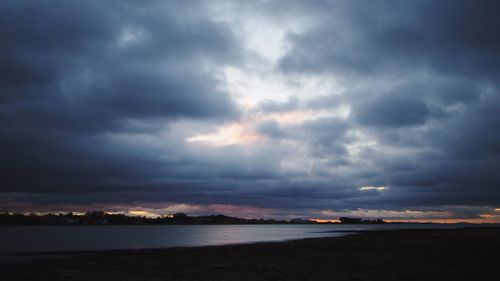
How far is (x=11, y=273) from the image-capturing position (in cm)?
3353

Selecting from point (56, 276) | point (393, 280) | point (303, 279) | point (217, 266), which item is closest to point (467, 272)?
point (393, 280)

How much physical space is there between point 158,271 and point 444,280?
68.7 ft

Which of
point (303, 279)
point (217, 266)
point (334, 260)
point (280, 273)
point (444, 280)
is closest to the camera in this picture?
point (444, 280)

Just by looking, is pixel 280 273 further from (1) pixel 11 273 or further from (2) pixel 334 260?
(1) pixel 11 273

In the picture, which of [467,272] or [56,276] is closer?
[467,272]

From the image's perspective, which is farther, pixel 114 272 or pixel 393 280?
pixel 114 272

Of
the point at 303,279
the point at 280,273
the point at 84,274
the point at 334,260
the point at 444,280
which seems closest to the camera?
the point at 444,280

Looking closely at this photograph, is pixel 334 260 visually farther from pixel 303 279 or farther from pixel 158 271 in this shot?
pixel 158 271

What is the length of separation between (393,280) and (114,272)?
69.8 ft

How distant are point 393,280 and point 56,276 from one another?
24.4 m

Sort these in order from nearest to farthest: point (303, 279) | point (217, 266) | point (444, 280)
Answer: point (444, 280) → point (303, 279) → point (217, 266)

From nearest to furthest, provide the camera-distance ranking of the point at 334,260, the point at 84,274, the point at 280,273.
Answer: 1. the point at 280,273
2. the point at 84,274
3. the point at 334,260

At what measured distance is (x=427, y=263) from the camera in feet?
111

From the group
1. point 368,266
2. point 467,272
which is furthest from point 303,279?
point 467,272
